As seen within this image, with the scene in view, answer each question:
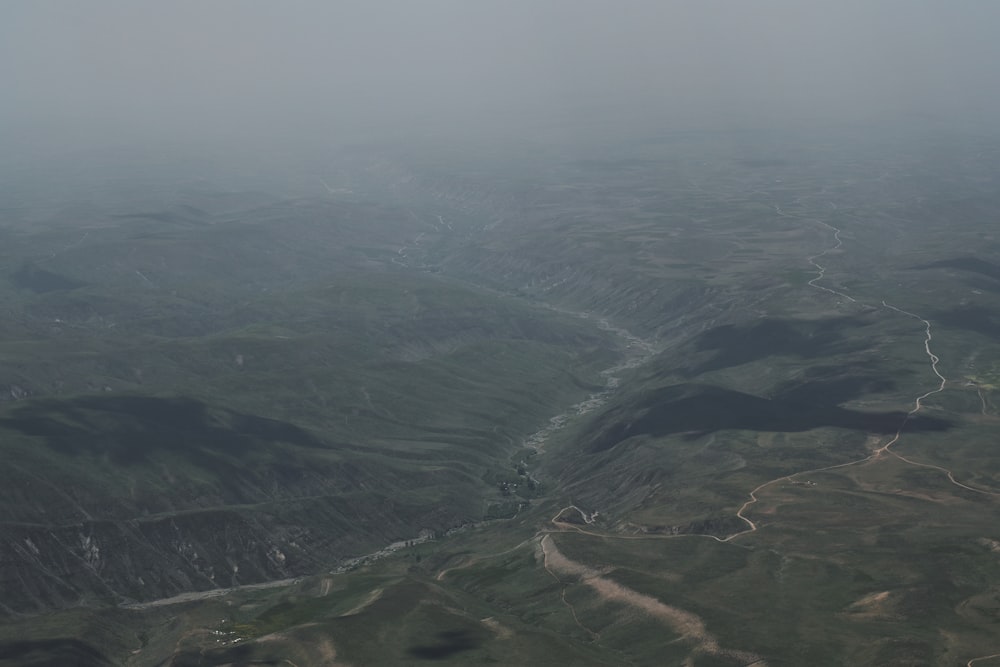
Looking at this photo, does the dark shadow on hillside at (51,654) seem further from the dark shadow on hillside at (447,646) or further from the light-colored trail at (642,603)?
the light-colored trail at (642,603)

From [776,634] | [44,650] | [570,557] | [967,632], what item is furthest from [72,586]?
[967,632]

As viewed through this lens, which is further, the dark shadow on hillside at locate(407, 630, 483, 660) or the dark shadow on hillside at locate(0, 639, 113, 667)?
the dark shadow on hillside at locate(0, 639, 113, 667)

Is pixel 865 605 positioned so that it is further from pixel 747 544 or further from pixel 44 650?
pixel 44 650

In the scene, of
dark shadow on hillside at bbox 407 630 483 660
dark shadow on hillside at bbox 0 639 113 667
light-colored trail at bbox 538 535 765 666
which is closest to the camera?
light-colored trail at bbox 538 535 765 666

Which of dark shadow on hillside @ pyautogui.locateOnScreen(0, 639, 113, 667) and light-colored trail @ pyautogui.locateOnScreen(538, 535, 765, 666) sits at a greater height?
dark shadow on hillside @ pyautogui.locateOnScreen(0, 639, 113, 667)

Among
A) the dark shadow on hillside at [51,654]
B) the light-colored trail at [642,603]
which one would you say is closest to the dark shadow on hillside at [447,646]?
the light-colored trail at [642,603]

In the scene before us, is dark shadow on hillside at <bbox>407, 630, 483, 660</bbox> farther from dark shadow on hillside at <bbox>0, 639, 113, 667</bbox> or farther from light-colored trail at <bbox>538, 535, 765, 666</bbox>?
dark shadow on hillside at <bbox>0, 639, 113, 667</bbox>

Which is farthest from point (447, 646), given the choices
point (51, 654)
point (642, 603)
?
point (51, 654)

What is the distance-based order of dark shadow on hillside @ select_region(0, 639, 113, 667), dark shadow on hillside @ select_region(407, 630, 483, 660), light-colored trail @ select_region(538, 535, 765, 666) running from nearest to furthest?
light-colored trail @ select_region(538, 535, 765, 666)
dark shadow on hillside @ select_region(407, 630, 483, 660)
dark shadow on hillside @ select_region(0, 639, 113, 667)

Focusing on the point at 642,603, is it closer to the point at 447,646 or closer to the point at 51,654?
the point at 447,646

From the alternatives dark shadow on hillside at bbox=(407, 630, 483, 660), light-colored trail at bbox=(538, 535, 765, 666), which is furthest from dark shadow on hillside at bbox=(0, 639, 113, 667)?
light-colored trail at bbox=(538, 535, 765, 666)

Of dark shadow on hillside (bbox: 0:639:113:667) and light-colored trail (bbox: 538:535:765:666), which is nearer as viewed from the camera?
light-colored trail (bbox: 538:535:765:666)
